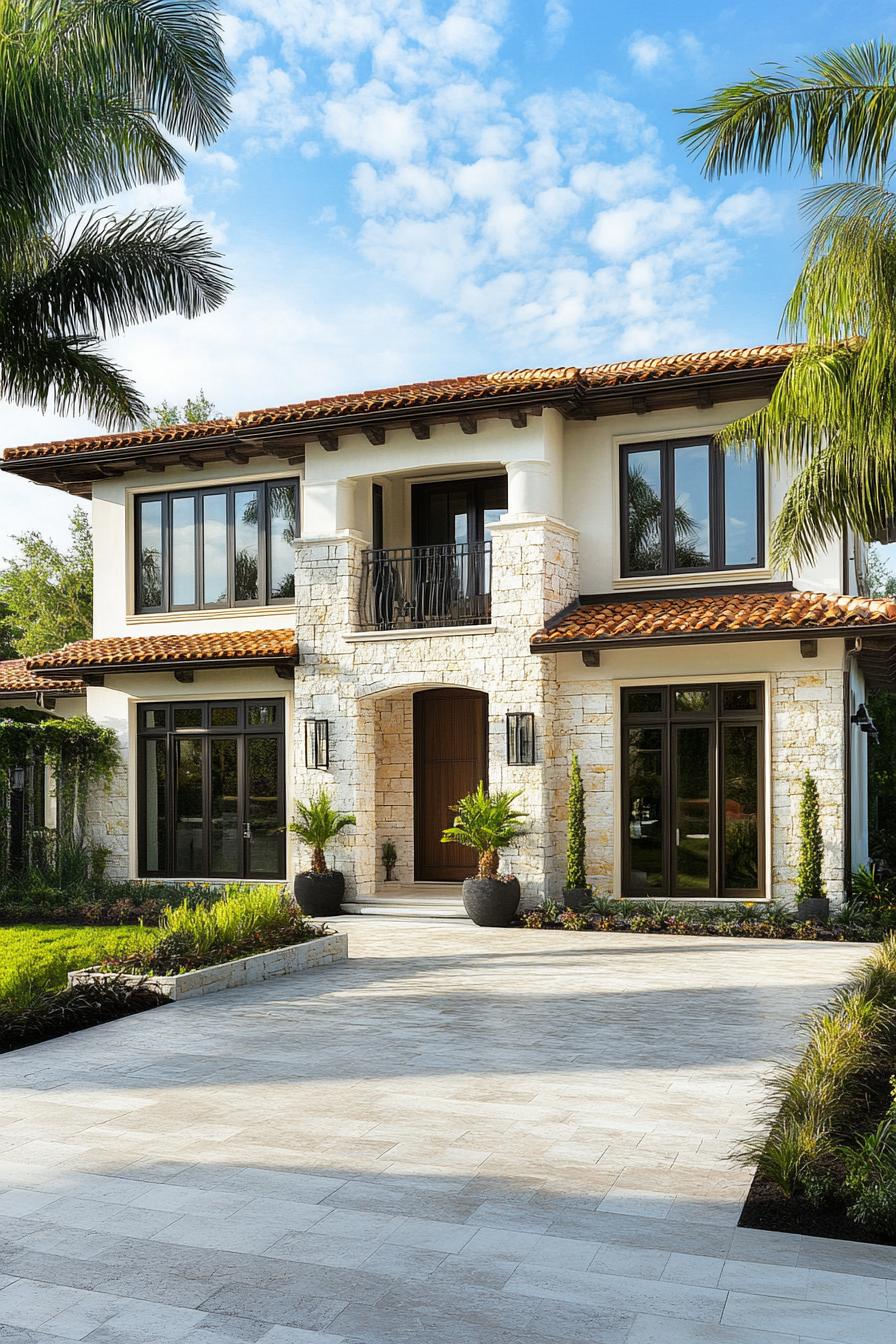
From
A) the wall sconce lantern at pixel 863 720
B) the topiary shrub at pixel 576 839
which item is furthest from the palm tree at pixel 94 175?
the wall sconce lantern at pixel 863 720

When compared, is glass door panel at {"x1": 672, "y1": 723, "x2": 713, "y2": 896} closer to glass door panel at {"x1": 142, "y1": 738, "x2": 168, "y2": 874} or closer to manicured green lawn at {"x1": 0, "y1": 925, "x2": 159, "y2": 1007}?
manicured green lawn at {"x1": 0, "y1": 925, "x2": 159, "y2": 1007}

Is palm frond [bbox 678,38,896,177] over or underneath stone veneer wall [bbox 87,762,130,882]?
over

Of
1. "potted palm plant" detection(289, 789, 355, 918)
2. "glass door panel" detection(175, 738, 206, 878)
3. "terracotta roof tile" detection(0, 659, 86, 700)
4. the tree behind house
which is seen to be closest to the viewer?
"potted palm plant" detection(289, 789, 355, 918)

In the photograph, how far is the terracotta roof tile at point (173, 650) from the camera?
1814cm

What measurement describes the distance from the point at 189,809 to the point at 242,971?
319 inches

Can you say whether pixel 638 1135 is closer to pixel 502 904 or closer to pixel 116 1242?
pixel 116 1242

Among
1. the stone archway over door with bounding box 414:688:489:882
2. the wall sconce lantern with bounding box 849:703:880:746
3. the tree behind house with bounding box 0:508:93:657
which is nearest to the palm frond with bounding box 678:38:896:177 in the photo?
the wall sconce lantern with bounding box 849:703:880:746

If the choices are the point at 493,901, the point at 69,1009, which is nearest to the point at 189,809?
the point at 493,901

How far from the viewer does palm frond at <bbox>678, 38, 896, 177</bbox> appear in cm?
994

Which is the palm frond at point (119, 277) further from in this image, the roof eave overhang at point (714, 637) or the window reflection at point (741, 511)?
the window reflection at point (741, 511)

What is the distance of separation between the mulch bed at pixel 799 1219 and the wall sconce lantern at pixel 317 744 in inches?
497

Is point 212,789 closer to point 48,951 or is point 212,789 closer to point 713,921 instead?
point 48,951

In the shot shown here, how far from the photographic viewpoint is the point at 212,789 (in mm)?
19344

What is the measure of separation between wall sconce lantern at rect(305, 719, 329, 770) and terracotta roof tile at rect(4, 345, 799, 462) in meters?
4.34
